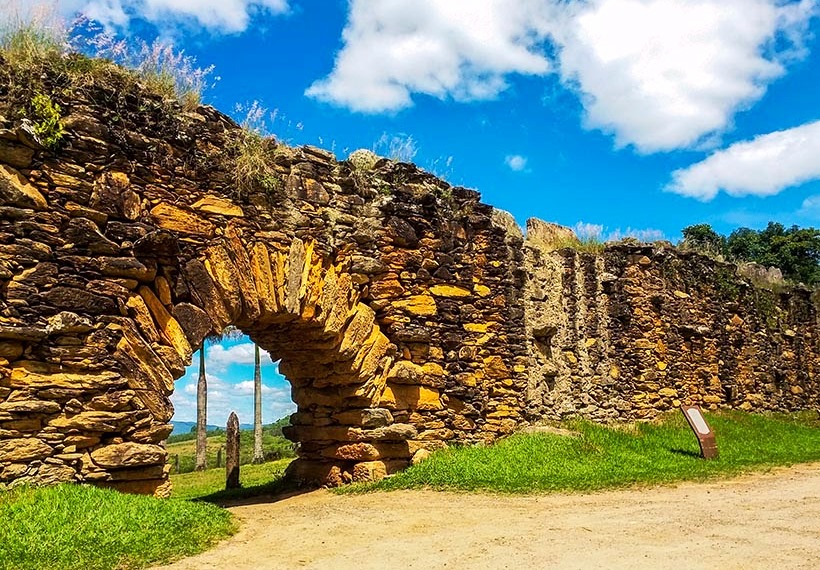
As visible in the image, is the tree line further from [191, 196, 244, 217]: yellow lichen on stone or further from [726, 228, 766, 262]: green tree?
[191, 196, 244, 217]: yellow lichen on stone

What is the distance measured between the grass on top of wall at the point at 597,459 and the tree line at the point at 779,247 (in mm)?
20827

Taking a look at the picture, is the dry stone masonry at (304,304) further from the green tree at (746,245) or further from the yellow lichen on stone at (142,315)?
the green tree at (746,245)

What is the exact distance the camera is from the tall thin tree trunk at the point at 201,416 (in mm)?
24013

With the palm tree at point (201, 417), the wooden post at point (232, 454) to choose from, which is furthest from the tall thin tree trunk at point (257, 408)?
the wooden post at point (232, 454)

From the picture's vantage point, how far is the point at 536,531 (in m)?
6.67

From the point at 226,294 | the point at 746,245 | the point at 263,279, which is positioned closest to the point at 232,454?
the point at 263,279

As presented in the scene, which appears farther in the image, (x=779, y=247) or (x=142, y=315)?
(x=779, y=247)

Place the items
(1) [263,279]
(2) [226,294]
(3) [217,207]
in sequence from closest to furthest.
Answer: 1. (2) [226,294]
2. (3) [217,207]
3. (1) [263,279]

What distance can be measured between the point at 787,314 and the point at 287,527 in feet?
64.1

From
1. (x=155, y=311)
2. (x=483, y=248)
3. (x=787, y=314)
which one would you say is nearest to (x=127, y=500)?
(x=155, y=311)

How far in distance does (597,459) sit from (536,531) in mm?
5322

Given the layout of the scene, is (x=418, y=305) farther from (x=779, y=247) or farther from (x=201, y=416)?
(x=779, y=247)

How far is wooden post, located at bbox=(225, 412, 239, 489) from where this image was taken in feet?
42.4

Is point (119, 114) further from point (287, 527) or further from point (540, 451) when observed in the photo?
point (540, 451)
